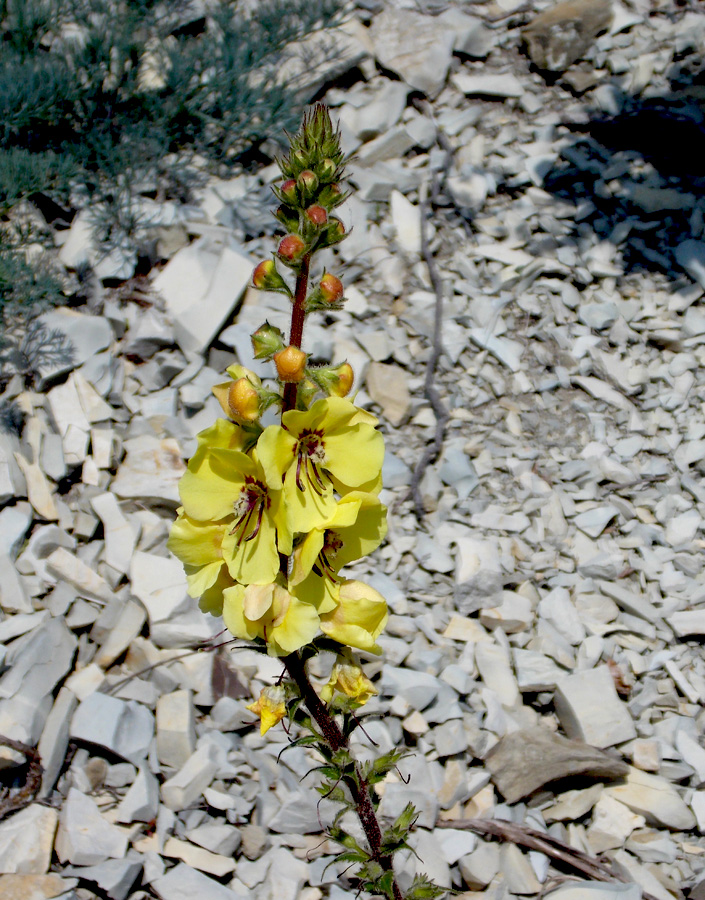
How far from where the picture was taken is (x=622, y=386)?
4797 millimetres

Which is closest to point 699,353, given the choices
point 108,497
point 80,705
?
point 108,497

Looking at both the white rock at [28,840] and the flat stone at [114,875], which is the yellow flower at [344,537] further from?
the white rock at [28,840]

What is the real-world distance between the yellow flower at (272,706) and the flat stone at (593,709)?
71.2 inches

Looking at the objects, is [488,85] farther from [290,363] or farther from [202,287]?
[290,363]

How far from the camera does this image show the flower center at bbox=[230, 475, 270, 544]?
209cm

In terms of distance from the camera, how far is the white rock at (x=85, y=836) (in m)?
3.00

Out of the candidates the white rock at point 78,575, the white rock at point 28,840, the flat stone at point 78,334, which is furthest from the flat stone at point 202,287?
the white rock at point 28,840

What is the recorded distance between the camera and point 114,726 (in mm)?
3291

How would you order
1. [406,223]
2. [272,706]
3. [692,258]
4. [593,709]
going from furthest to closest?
[406,223], [692,258], [593,709], [272,706]

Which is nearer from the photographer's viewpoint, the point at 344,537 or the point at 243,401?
the point at 243,401

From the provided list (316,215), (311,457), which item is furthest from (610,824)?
(316,215)

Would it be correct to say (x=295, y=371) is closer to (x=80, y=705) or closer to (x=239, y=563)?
(x=239, y=563)

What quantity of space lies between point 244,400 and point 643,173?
467cm

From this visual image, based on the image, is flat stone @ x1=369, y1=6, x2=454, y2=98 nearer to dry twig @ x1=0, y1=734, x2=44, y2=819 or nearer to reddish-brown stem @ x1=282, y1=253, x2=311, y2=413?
reddish-brown stem @ x1=282, y1=253, x2=311, y2=413
